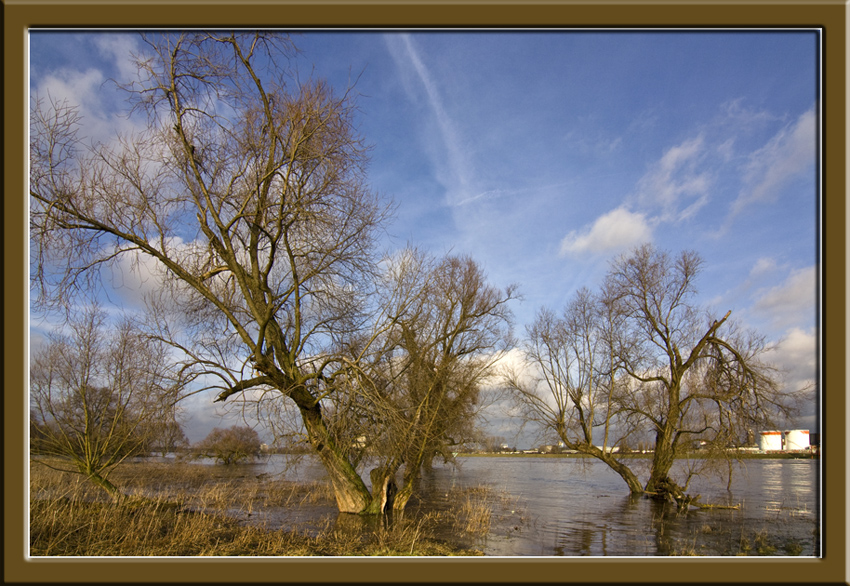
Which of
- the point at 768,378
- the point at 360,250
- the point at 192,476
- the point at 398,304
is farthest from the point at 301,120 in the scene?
the point at 192,476

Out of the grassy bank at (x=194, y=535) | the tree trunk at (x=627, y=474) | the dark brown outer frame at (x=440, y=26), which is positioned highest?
the dark brown outer frame at (x=440, y=26)

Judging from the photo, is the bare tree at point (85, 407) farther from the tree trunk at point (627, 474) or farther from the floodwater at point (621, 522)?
the tree trunk at point (627, 474)

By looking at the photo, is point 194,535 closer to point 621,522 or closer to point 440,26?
point 440,26

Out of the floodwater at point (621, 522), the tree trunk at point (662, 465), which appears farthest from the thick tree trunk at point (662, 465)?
the floodwater at point (621, 522)

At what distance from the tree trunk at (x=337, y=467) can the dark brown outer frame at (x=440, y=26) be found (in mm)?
7166

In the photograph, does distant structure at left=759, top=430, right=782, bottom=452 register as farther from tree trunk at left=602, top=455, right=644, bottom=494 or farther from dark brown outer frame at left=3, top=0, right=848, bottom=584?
dark brown outer frame at left=3, top=0, right=848, bottom=584

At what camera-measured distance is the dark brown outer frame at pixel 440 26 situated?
4.92 metres

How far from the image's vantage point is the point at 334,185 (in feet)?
35.1

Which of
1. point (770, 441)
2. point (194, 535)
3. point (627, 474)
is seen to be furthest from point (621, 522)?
point (194, 535)

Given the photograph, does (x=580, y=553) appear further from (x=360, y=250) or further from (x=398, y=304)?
(x=360, y=250)

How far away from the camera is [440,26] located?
5293 millimetres

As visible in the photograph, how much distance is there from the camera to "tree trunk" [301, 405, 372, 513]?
40.6 ft
